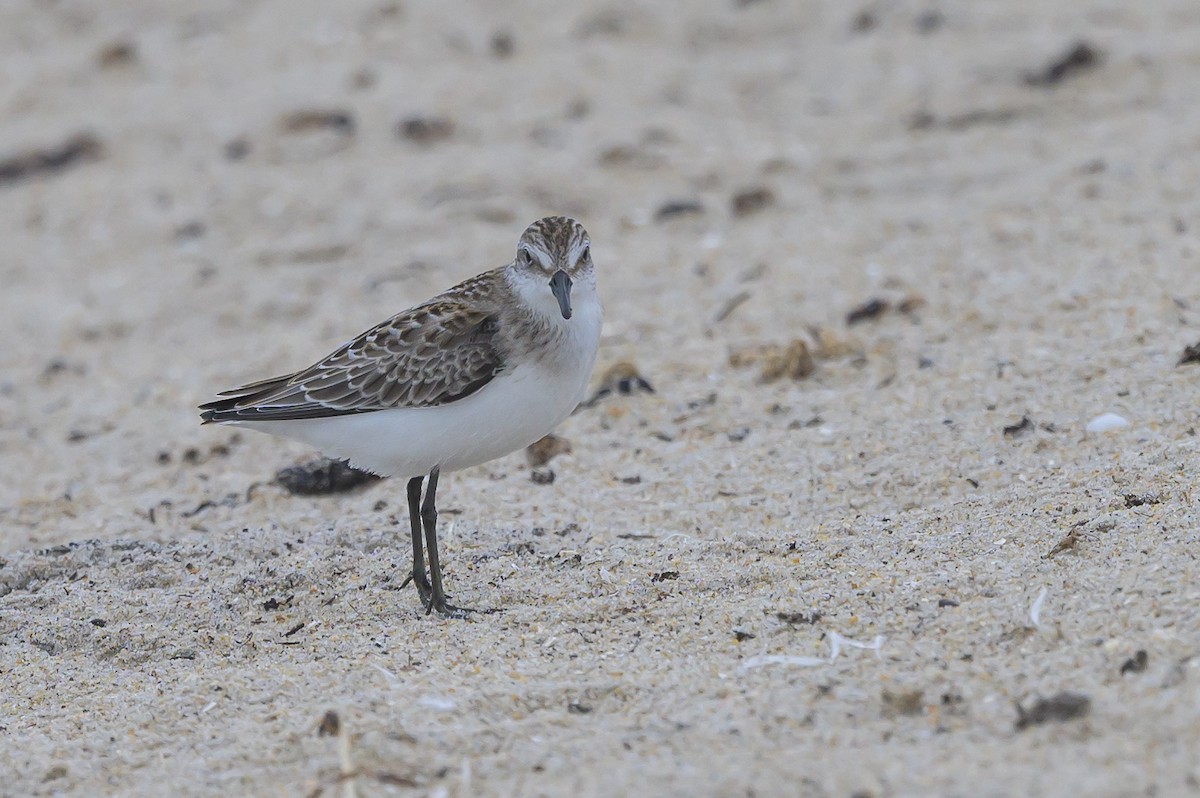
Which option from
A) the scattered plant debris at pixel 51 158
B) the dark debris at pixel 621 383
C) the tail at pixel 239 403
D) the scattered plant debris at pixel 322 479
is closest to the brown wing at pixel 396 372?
the tail at pixel 239 403

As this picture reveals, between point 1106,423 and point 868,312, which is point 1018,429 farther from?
point 868,312

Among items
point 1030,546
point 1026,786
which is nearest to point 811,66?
point 1030,546

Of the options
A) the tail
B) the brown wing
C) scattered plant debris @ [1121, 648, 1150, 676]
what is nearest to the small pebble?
scattered plant debris @ [1121, 648, 1150, 676]

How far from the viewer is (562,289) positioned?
16.3 feet

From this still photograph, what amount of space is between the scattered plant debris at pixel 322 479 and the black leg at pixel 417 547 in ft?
3.45

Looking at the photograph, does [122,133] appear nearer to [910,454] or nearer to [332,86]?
[332,86]

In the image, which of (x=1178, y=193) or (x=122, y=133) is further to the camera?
(x=122, y=133)

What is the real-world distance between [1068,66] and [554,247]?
6.49 m

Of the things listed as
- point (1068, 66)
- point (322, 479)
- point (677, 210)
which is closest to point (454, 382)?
point (322, 479)

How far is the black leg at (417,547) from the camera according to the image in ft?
16.9

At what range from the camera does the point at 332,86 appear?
38.1ft

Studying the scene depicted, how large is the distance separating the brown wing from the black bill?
244 mm

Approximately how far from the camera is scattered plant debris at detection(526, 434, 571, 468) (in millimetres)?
6367

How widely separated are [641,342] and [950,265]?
169 cm
